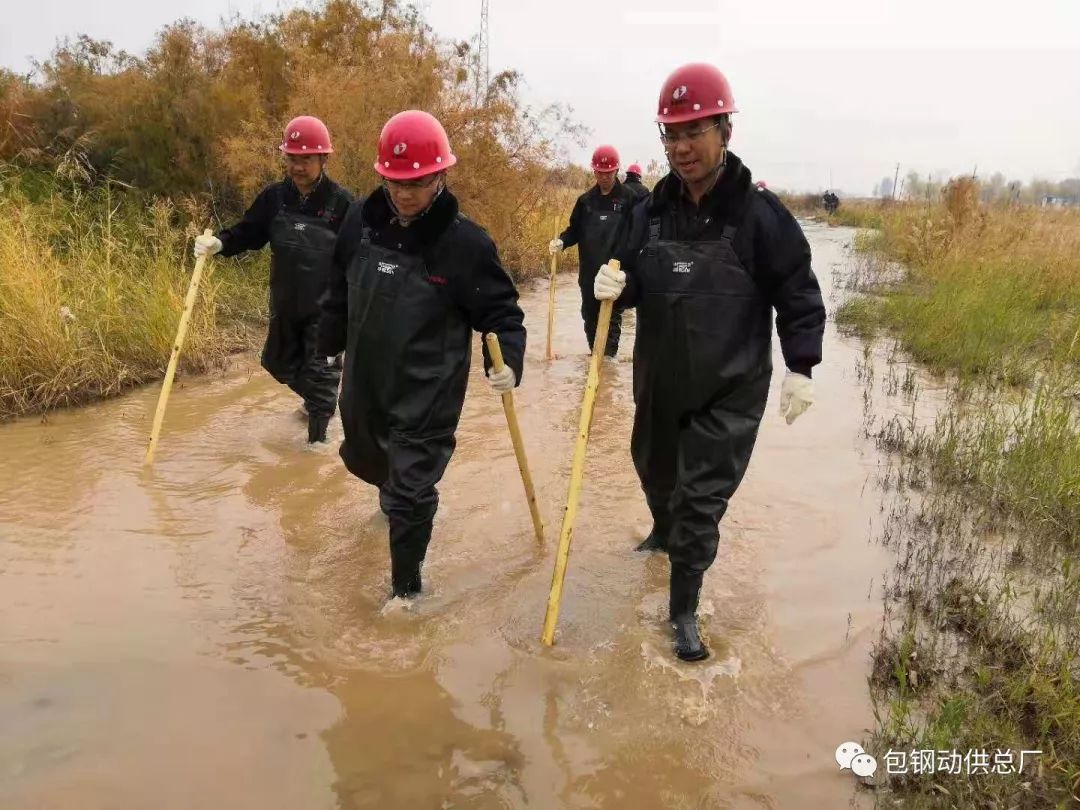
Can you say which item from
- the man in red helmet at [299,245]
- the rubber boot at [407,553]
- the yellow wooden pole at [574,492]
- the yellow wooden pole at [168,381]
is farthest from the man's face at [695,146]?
the yellow wooden pole at [168,381]

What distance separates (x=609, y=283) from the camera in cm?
297

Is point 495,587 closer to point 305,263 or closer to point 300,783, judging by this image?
point 300,783

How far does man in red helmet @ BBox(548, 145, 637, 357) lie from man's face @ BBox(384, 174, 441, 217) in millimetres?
4356

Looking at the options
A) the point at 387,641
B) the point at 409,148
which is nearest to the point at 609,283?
the point at 409,148

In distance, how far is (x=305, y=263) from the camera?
4691 mm

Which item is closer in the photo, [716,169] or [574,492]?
[716,169]

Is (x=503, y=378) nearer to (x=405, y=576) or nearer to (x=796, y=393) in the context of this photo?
(x=405, y=576)

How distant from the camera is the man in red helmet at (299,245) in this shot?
4523 millimetres

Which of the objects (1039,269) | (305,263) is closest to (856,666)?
(305,263)

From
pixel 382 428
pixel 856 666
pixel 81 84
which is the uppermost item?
pixel 81 84

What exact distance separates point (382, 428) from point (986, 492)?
352 cm

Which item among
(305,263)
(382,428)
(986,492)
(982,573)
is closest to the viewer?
(382,428)

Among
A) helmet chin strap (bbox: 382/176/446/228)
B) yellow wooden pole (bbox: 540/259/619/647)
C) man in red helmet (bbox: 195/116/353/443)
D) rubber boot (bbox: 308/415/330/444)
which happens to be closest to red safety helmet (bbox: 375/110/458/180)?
helmet chin strap (bbox: 382/176/446/228)

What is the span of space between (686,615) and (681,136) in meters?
1.92
